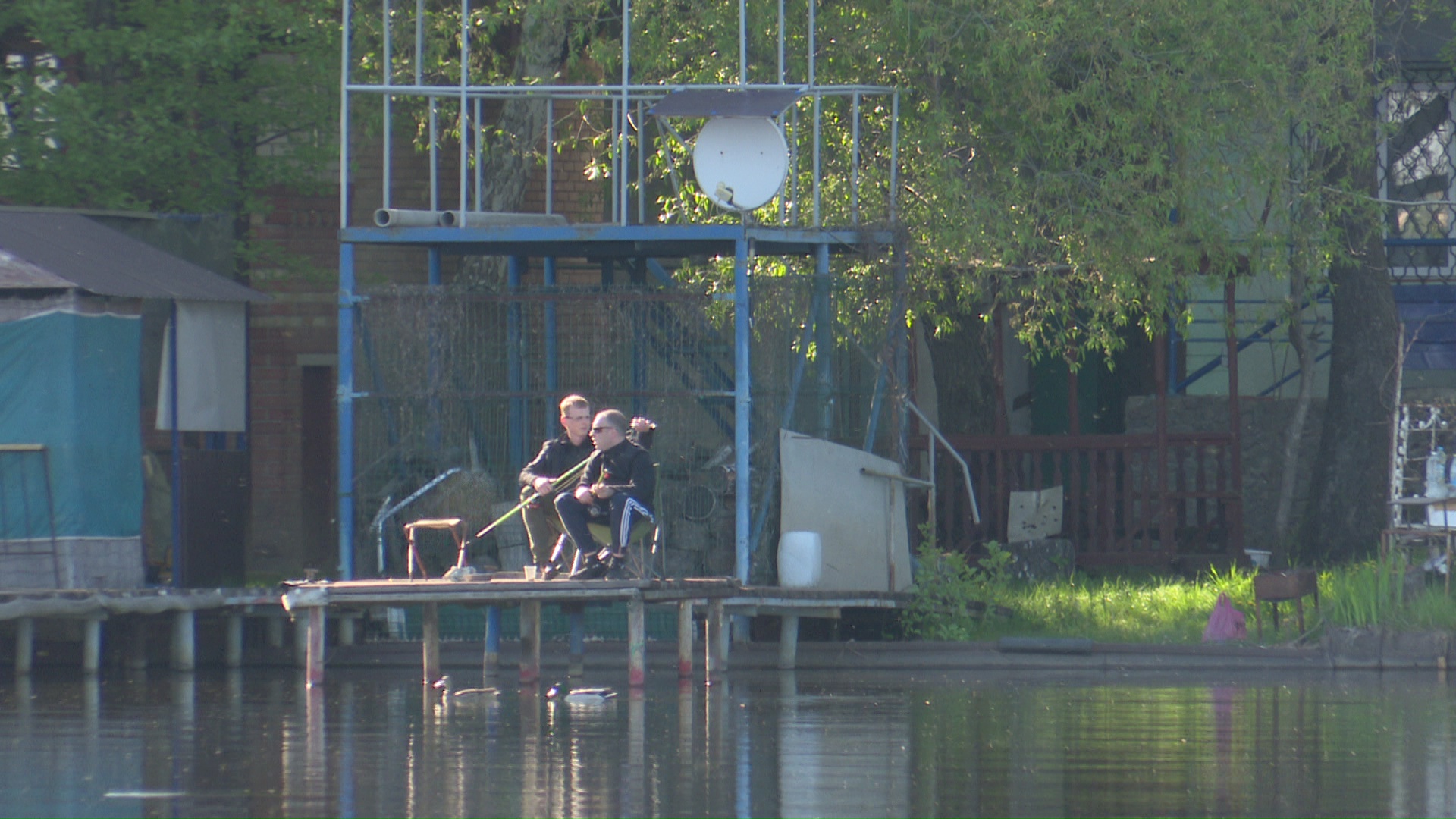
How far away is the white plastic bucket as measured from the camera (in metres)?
15.7

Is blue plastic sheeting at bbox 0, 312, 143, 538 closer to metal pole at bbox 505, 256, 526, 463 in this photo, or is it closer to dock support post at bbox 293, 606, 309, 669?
dock support post at bbox 293, 606, 309, 669

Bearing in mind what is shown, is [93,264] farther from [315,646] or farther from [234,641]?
[315,646]

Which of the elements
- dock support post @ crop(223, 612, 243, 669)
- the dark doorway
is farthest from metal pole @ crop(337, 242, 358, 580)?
the dark doorway

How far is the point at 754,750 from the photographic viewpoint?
1077 centimetres

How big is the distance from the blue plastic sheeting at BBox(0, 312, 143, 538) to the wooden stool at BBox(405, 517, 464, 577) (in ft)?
7.34

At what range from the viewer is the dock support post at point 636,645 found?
46.6ft

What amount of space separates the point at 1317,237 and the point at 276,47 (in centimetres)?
916

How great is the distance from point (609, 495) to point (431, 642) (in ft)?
5.83

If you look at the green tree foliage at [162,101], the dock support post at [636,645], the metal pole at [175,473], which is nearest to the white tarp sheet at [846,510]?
the dock support post at [636,645]

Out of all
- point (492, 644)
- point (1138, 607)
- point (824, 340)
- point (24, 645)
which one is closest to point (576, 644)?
point (492, 644)

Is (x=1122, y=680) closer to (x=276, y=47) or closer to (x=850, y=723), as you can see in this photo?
(x=850, y=723)

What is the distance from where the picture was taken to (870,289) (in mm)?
16766

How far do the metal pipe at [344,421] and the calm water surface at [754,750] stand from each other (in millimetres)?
1671

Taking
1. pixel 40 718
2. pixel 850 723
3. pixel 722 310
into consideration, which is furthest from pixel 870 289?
pixel 40 718
